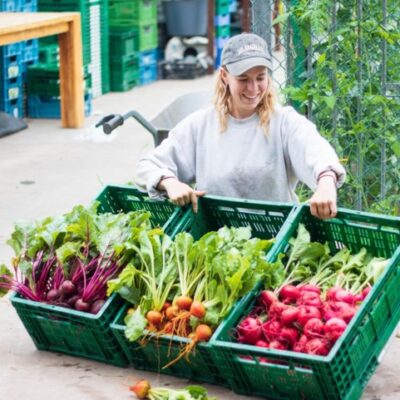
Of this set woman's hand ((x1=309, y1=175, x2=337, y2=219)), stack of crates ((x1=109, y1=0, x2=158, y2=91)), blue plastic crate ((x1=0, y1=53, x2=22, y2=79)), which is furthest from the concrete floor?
woman's hand ((x1=309, y1=175, x2=337, y2=219))

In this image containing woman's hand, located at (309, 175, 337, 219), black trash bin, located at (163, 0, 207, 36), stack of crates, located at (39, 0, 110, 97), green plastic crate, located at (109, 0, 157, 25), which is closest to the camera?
woman's hand, located at (309, 175, 337, 219)

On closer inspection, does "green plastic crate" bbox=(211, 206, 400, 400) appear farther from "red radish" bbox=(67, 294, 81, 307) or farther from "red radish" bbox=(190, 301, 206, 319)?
"red radish" bbox=(67, 294, 81, 307)

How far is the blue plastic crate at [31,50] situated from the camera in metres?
11.9

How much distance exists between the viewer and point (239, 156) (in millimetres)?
4848

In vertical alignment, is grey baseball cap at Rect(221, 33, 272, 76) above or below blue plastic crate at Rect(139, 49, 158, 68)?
above

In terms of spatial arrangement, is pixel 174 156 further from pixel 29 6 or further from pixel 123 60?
pixel 123 60

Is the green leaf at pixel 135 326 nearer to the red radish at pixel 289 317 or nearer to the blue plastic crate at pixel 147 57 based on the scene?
the red radish at pixel 289 317

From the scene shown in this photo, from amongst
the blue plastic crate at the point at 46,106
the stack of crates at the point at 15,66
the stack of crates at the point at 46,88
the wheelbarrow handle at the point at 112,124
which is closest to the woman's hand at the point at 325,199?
the wheelbarrow handle at the point at 112,124

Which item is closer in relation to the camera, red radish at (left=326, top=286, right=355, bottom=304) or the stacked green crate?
red radish at (left=326, top=286, right=355, bottom=304)

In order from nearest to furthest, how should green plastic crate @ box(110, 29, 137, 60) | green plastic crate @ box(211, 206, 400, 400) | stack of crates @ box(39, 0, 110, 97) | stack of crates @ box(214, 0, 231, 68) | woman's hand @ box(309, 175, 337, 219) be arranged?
green plastic crate @ box(211, 206, 400, 400)
woman's hand @ box(309, 175, 337, 219)
stack of crates @ box(39, 0, 110, 97)
green plastic crate @ box(110, 29, 137, 60)
stack of crates @ box(214, 0, 231, 68)

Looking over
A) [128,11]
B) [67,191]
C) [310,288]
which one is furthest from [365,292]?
[128,11]

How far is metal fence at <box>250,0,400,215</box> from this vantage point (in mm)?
6062

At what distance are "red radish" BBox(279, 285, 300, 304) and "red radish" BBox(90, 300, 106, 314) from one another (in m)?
0.76

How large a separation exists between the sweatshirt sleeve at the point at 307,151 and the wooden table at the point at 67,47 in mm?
5789
